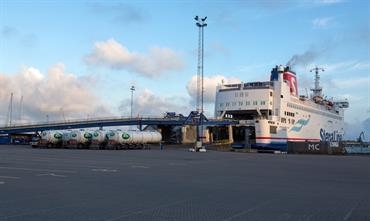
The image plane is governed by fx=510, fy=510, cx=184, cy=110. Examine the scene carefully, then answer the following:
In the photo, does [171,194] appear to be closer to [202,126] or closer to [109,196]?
[109,196]

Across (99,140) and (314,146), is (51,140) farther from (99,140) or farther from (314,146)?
(314,146)

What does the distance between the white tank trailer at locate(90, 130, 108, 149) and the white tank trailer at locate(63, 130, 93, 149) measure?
0.74m

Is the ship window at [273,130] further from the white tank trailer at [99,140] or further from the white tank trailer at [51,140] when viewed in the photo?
the white tank trailer at [51,140]

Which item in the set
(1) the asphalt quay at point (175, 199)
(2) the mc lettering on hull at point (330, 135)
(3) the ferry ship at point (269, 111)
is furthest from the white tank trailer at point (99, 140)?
(1) the asphalt quay at point (175, 199)

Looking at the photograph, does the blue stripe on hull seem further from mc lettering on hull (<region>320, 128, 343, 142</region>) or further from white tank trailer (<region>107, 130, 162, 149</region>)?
mc lettering on hull (<region>320, 128, 343, 142</region>)

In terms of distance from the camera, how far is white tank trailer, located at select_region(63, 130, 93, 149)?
3079 inches

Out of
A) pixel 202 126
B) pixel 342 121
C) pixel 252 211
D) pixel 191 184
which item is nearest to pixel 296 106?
pixel 202 126

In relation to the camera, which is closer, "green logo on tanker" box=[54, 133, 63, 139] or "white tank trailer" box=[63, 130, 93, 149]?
"white tank trailer" box=[63, 130, 93, 149]

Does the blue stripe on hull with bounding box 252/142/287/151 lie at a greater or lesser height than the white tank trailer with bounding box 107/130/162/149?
lesser

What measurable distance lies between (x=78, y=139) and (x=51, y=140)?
13.5 feet

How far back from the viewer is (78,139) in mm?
78750

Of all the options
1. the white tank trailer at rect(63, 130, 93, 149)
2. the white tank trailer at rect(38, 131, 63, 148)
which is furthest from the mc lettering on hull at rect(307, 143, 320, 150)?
the white tank trailer at rect(38, 131, 63, 148)

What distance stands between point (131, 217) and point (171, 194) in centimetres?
440

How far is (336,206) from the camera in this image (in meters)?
12.6
